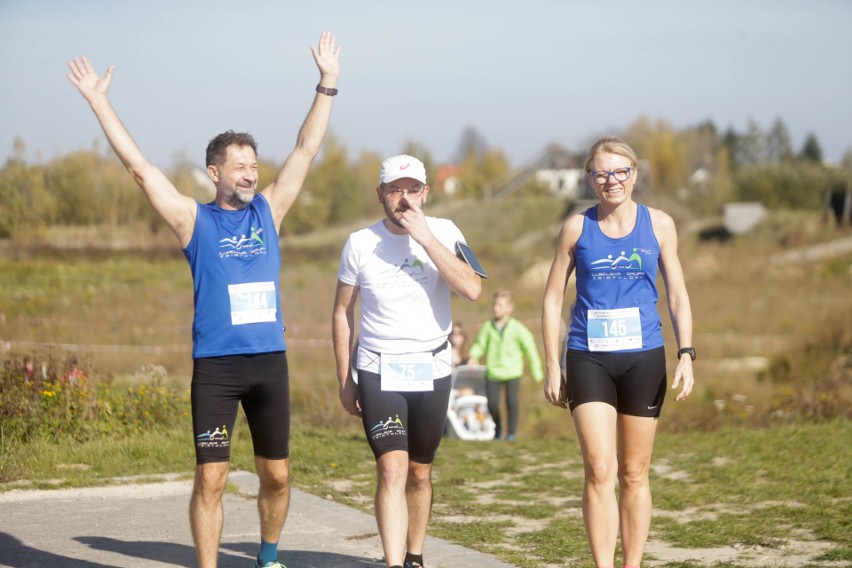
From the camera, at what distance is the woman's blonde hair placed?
519 cm

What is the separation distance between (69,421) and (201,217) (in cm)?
493

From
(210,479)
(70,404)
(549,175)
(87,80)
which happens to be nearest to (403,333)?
(210,479)

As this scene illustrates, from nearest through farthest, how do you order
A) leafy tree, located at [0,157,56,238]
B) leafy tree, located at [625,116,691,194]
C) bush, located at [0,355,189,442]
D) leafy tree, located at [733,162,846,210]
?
1. bush, located at [0,355,189,442]
2. leafy tree, located at [0,157,56,238]
3. leafy tree, located at [733,162,846,210]
4. leafy tree, located at [625,116,691,194]

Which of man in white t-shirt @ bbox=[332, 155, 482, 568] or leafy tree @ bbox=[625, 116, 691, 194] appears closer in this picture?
man in white t-shirt @ bbox=[332, 155, 482, 568]

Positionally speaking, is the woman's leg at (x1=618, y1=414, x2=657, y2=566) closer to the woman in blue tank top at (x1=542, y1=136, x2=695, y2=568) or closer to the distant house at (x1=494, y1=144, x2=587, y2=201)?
the woman in blue tank top at (x1=542, y1=136, x2=695, y2=568)

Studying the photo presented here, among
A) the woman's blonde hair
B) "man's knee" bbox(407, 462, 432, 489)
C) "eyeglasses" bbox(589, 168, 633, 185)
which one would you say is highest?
the woman's blonde hair

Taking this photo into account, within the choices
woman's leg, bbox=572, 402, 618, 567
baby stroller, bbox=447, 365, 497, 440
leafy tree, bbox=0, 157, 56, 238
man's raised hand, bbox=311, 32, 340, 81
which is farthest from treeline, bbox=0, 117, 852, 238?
woman's leg, bbox=572, 402, 618, 567

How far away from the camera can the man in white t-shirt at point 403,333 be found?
17.0 ft

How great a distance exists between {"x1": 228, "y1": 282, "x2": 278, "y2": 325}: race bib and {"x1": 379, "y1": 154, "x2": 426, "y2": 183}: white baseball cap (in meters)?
0.79

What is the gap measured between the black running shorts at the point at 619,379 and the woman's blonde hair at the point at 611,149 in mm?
913

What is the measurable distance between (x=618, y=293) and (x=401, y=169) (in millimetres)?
1206

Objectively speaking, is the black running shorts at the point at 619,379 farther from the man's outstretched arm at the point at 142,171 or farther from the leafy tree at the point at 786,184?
the leafy tree at the point at 786,184

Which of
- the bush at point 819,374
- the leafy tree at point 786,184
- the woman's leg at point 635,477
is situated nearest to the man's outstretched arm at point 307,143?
the woman's leg at point 635,477

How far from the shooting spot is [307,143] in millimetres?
5547
